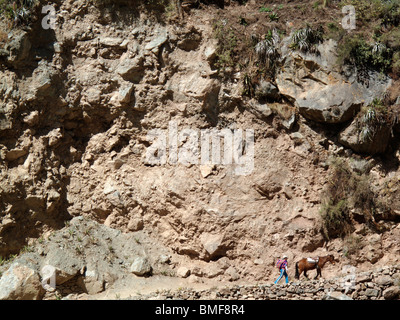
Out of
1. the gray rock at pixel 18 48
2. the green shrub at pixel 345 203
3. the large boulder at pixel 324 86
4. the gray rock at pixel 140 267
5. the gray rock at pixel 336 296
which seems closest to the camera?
the gray rock at pixel 336 296

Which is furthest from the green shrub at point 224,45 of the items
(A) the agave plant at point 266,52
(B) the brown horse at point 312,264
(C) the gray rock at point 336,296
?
(C) the gray rock at point 336,296

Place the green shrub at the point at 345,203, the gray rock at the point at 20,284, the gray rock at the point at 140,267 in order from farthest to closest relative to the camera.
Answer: the gray rock at the point at 140,267 → the green shrub at the point at 345,203 → the gray rock at the point at 20,284

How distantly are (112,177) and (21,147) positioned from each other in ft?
7.31

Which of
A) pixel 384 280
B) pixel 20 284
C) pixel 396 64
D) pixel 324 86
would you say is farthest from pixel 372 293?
pixel 20 284

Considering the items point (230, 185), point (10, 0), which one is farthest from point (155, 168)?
point (10, 0)

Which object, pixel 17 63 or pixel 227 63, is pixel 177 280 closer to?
pixel 227 63

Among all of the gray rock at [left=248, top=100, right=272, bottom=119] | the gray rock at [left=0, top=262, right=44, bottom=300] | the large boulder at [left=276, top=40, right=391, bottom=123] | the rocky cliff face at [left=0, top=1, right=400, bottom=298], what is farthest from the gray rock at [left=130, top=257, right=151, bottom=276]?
the large boulder at [left=276, top=40, right=391, bottom=123]

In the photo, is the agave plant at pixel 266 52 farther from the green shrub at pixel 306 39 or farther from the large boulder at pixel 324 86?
the green shrub at pixel 306 39

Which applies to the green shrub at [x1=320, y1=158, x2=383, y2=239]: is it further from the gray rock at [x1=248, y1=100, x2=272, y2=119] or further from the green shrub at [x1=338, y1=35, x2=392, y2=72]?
the green shrub at [x1=338, y1=35, x2=392, y2=72]

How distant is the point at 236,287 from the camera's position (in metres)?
9.47

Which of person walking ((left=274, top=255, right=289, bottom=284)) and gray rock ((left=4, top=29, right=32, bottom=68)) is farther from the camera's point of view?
gray rock ((left=4, top=29, right=32, bottom=68))

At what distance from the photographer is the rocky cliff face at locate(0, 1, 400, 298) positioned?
10375 mm

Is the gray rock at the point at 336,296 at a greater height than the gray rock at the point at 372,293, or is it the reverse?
the gray rock at the point at 372,293

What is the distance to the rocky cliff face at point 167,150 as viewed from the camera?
408 inches
